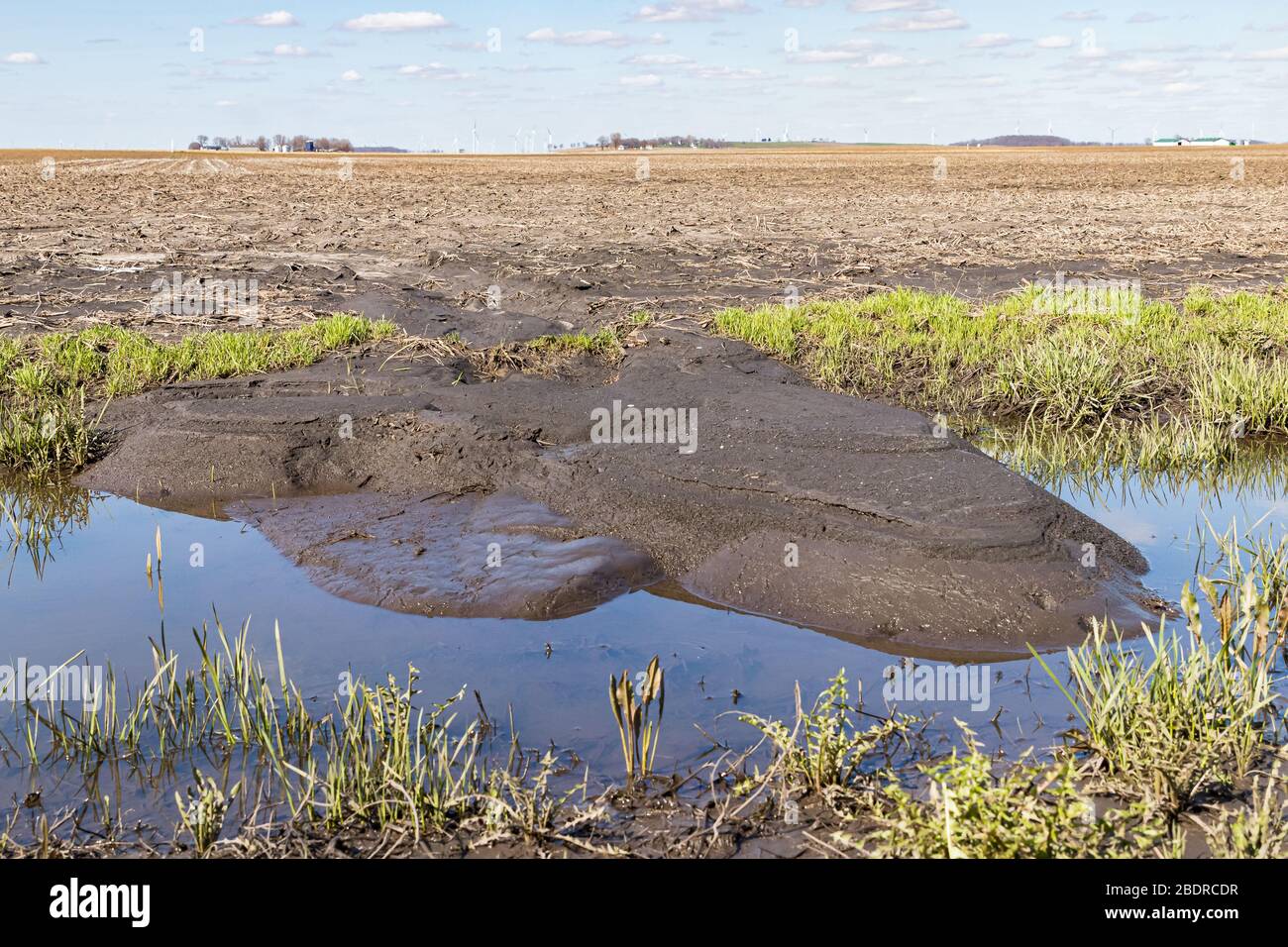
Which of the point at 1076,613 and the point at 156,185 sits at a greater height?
the point at 156,185

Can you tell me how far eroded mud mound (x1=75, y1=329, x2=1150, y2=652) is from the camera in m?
5.32

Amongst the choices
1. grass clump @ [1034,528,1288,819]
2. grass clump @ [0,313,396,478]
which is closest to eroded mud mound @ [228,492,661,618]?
grass clump @ [0,313,396,478]

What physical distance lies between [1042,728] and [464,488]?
3.68 m

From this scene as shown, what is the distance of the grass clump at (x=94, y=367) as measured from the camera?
7508mm

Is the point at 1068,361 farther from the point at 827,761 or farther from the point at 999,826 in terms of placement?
the point at 999,826

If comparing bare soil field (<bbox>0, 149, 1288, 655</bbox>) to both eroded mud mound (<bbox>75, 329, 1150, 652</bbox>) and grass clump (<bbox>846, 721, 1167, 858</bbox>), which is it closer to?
eroded mud mound (<bbox>75, 329, 1150, 652</bbox>)

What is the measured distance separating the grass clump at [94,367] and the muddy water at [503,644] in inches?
47.2

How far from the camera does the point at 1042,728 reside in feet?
13.7

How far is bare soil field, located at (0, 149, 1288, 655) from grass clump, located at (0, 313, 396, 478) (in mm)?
331

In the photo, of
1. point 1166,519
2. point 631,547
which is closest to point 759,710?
point 631,547

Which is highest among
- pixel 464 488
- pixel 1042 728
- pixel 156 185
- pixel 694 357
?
pixel 156 185

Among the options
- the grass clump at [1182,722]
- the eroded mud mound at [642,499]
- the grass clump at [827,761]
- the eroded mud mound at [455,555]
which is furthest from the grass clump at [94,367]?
the grass clump at [1182,722]

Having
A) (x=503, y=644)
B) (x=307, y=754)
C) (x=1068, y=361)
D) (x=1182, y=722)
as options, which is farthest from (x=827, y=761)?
(x=1068, y=361)

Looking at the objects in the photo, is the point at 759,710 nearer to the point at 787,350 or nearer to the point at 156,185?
the point at 787,350
